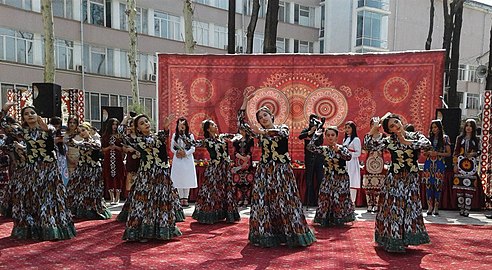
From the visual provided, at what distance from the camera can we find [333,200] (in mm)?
6035

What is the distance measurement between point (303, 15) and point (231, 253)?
23759 millimetres

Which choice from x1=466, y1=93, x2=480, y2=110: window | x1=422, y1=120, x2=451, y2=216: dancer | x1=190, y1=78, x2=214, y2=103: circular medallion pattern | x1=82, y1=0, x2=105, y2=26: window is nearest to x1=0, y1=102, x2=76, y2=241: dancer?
x1=190, y1=78, x2=214, y2=103: circular medallion pattern

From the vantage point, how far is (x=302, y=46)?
88.2 ft

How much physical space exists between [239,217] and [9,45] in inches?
552

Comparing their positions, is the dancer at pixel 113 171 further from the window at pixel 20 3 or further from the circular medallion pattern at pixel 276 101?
the window at pixel 20 3

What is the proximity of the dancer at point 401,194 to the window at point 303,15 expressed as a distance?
2254cm

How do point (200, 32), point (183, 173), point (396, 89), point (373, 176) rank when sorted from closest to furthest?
point (373, 176) < point (183, 173) < point (396, 89) < point (200, 32)

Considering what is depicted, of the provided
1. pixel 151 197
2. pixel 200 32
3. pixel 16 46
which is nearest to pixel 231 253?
pixel 151 197

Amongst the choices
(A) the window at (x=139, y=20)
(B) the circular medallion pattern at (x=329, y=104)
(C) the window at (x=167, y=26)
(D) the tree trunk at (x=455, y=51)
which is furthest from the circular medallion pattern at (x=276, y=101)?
(C) the window at (x=167, y=26)

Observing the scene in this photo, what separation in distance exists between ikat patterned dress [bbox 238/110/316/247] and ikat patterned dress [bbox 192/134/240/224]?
1.35m

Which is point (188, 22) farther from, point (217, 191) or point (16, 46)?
point (16, 46)

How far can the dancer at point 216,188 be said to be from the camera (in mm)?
6297

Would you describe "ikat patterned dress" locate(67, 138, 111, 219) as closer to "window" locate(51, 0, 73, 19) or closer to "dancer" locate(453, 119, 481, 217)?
"dancer" locate(453, 119, 481, 217)

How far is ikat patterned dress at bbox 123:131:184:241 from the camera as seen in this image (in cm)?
518
